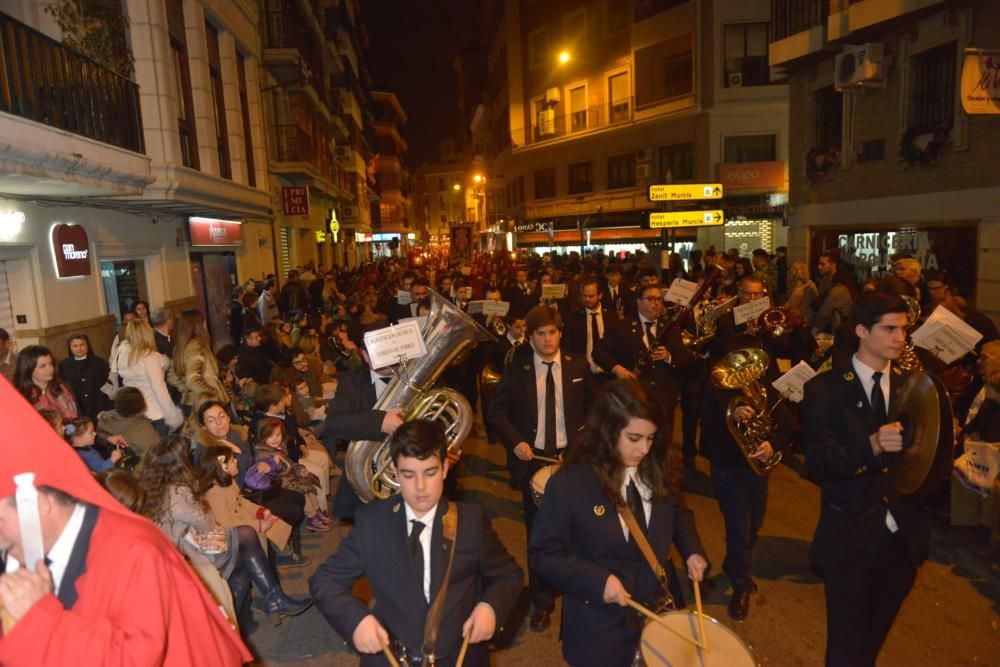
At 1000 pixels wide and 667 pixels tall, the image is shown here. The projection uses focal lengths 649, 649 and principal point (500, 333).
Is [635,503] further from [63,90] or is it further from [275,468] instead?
[63,90]

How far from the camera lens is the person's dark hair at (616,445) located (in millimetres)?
2836

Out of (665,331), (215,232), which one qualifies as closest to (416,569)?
(665,331)

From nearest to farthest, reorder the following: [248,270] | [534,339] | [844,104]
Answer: [534,339], [844,104], [248,270]

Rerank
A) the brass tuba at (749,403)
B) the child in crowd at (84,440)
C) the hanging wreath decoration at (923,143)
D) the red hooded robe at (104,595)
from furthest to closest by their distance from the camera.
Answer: the hanging wreath decoration at (923,143) < the child in crowd at (84,440) < the brass tuba at (749,403) < the red hooded robe at (104,595)

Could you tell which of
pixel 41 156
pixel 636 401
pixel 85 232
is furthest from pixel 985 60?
pixel 85 232

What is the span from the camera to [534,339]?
4727 mm

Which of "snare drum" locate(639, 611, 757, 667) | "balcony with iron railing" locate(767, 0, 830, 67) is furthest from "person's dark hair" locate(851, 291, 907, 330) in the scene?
"balcony with iron railing" locate(767, 0, 830, 67)

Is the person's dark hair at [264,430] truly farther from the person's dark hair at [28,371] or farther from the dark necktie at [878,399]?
the dark necktie at [878,399]

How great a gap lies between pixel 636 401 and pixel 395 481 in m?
2.04

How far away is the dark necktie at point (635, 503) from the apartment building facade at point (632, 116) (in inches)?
790

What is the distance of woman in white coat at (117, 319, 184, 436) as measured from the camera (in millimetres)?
6527

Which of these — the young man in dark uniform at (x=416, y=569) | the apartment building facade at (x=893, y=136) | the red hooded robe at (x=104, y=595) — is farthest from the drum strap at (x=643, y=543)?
the apartment building facade at (x=893, y=136)

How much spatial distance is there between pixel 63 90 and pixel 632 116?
77.0ft

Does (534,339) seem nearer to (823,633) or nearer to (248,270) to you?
(823,633)
